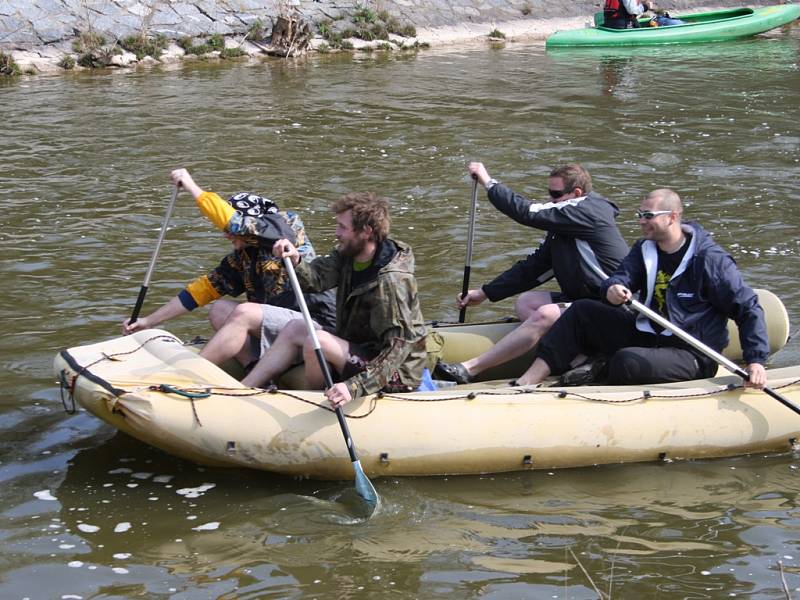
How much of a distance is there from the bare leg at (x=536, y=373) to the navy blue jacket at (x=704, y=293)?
53cm

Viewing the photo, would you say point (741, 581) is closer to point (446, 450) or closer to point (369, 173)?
point (446, 450)

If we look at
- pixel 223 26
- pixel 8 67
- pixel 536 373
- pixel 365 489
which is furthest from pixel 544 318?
pixel 223 26

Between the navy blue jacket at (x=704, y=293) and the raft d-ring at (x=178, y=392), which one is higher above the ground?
the navy blue jacket at (x=704, y=293)

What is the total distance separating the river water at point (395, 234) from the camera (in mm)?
5000

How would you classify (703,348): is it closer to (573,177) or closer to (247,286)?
(573,177)

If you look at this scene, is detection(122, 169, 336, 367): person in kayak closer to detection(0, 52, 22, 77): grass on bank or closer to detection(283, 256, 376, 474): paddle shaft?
detection(283, 256, 376, 474): paddle shaft

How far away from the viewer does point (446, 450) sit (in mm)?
5730

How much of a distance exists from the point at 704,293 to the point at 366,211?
186cm

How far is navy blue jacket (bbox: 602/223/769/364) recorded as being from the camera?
5871 millimetres

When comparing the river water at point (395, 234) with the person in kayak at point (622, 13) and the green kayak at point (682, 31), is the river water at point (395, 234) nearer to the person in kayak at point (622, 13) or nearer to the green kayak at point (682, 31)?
the green kayak at point (682, 31)

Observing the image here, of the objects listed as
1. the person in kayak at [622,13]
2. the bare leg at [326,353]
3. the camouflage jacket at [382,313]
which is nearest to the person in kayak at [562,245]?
the camouflage jacket at [382,313]

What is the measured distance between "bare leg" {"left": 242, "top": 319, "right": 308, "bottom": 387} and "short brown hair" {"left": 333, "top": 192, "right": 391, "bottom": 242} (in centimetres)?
70

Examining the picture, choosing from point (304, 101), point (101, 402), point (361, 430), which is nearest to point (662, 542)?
point (361, 430)

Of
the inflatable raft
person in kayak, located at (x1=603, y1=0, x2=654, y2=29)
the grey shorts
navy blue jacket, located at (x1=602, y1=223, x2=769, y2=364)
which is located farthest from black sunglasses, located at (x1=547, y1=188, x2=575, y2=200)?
person in kayak, located at (x1=603, y1=0, x2=654, y2=29)
